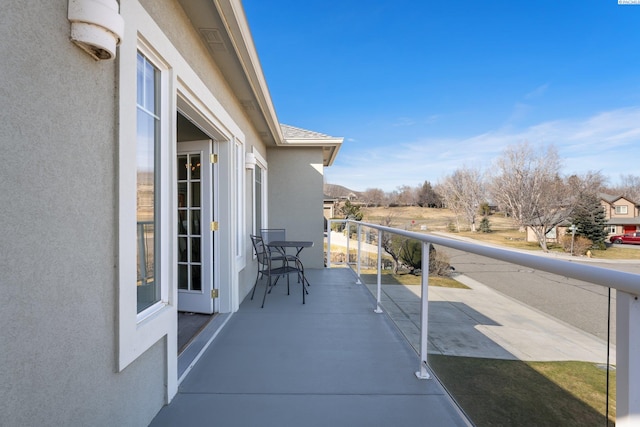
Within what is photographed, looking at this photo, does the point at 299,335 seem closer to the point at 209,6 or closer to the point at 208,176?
the point at 208,176

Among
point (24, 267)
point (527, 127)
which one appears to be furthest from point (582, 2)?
point (527, 127)

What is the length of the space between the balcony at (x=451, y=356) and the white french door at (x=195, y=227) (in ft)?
1.93

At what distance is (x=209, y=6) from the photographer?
212 centimetres

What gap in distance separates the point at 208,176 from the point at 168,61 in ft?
5.62

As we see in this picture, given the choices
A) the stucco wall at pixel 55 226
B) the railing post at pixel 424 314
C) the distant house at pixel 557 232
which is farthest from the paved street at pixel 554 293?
the distant house at pixel 557 232

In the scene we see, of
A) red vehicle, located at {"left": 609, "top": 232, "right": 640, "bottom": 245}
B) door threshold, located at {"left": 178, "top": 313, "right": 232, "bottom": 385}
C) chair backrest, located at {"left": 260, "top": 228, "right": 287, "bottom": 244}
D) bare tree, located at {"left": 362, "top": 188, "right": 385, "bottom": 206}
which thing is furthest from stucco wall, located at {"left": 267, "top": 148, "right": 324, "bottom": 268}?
bare tree, located at {"left": 362, "top": 188, "right": 385, "bottom": 206}

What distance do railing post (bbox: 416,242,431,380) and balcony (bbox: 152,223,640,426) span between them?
0.01 meters

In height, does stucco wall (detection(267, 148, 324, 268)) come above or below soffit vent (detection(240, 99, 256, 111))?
below

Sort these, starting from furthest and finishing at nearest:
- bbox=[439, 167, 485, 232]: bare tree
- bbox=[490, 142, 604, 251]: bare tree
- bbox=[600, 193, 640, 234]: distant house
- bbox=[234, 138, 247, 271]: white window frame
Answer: bbox=[439, 167, 485, 232]: bare tree, bbox=[600, 193, 640, 234]: distant house, bbox=[490, 142, 604, 251]: bare tree, bbox=[234, 138, 247, 271]: white window frame

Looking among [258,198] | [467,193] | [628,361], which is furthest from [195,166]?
[467,193]

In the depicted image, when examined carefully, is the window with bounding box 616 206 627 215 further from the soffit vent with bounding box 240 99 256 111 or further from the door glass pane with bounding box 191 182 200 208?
the door glass pane with bounding box 191 182 200 208

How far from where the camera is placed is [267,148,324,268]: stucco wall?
6.62m

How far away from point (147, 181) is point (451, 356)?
215 centimetres

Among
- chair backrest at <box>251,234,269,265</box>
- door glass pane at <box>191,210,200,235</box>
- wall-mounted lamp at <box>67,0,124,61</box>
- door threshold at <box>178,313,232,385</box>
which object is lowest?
door threshold at <box>178,313,232,385</box>
